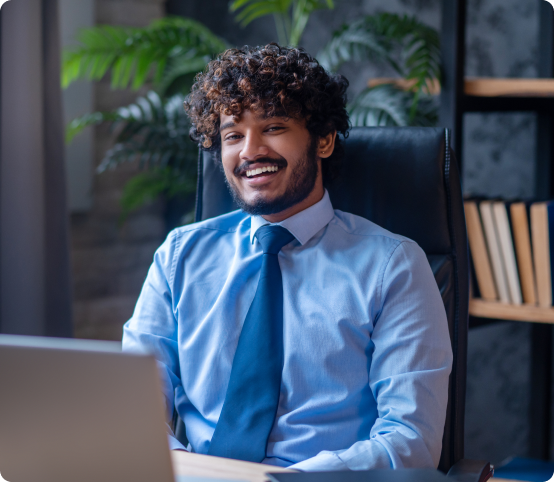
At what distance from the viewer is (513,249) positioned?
4.93 feet

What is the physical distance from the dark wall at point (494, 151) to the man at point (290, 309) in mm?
885

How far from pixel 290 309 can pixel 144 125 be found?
1.11m

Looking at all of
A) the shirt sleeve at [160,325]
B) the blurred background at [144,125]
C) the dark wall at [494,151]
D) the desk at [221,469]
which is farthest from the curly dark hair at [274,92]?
the dark wall at [494,151]

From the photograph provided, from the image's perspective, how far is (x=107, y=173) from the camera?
2342 mm

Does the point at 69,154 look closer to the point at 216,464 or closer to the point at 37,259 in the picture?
the point at 37,259

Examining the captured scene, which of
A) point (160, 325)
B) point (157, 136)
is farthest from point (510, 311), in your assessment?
point (157, 136)

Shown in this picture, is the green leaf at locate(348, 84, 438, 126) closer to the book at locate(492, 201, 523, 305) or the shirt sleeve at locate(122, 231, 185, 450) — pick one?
the book at locate(492, 201, 523, 305)

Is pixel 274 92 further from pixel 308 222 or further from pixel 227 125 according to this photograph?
pixel 308 222

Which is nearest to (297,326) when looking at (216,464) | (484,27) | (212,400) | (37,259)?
(212,400)

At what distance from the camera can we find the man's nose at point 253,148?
1.15 metres

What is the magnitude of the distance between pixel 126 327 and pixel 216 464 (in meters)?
0.45

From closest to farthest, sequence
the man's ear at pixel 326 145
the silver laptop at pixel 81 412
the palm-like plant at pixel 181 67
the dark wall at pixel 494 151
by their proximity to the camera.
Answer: the silver laptop at pixel 81 412, the man's ear at pixel 326 145, the palm-like plant at pixel 181 67, the dark wall at pixel 494 151

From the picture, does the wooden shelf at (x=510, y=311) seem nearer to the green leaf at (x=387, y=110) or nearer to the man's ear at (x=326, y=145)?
the green leaf at (x=387, y=110)

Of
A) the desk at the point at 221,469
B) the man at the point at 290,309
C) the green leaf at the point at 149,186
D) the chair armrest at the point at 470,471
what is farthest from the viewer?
the green leaf at the point at 149,186
